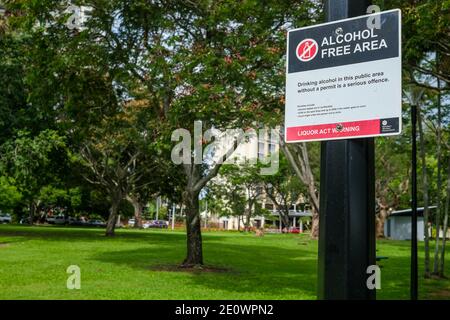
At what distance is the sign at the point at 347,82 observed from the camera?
2.98m

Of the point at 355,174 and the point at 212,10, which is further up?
the point at 212,10

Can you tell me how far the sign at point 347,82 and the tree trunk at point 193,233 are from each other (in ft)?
46.5

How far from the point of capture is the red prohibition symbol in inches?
126

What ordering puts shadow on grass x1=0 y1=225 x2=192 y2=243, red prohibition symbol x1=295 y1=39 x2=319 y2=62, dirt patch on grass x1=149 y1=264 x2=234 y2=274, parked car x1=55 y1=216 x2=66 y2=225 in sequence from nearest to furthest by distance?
red prohibition symbol x1=295 y1=39 x2=319 y2=62
dirt patch on grass x1=149 y1=264 x2=234 y2=274
shadow on grass x1=0 y1=225 x2=192 y2=243
parked car x1=55 y1=216 x2=66 y2=225

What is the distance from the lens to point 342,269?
120 inches

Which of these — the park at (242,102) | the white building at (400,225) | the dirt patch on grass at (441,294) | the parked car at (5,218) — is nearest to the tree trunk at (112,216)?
the park at (242,102)

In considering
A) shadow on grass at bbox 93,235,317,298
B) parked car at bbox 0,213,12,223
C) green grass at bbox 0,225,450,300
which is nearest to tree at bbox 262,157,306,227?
parked car at bbox 0,213,12,223

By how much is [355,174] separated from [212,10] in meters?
10.7

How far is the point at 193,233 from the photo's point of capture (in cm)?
1719

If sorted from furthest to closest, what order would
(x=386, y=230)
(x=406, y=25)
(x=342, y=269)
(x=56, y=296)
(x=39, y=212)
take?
1. (x=39, y=212)
2. (x=386, y=230)
3. (x=406, y=25)
4. (x=56, y=296)
5. (x=342, y=269)

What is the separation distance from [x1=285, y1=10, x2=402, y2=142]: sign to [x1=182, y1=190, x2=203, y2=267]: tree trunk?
1417cm

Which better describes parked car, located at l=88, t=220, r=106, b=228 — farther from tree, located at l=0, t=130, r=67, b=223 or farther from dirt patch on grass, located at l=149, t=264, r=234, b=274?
dirt patch on grass, located at l=149, t=264, r=234, b=274
